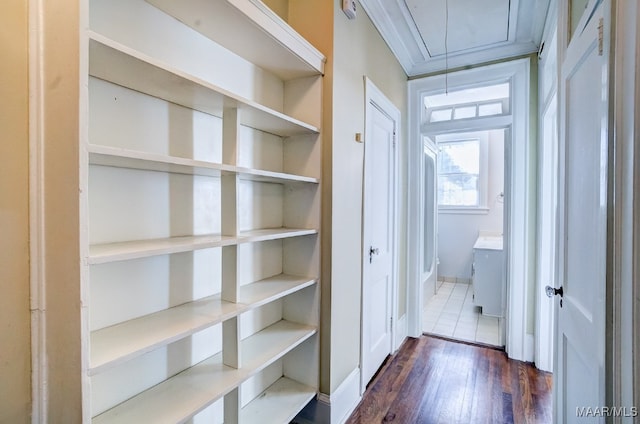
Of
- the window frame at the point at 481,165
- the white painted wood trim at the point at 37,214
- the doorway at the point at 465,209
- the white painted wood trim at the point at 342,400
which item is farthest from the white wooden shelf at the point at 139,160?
the window frame at the point at 481,165

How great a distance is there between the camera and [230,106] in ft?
4.14

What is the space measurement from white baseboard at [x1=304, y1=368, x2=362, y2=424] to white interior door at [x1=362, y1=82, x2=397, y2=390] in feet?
0.56

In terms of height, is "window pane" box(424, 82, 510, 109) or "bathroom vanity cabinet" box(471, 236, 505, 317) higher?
"window pane" box(424, 82, 510, 109)

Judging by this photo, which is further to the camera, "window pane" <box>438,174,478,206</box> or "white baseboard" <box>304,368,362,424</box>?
"window pane" <box>438,174,478,206</box>

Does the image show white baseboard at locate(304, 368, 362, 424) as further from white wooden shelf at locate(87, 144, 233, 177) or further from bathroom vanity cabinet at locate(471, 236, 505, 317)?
bathroom vanity cabinet at locate(471, 236, 505, 317)

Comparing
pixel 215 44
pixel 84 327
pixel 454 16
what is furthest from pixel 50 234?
pixel 454 16

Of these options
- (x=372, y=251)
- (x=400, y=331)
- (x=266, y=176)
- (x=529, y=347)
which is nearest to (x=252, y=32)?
(x=266, y=176)

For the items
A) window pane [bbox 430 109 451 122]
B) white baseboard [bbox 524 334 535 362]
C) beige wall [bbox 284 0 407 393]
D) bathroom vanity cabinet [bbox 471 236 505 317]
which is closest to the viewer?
beige wall [bbox 284 0 407 393]

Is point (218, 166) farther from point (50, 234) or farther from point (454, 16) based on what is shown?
point (454, 16)

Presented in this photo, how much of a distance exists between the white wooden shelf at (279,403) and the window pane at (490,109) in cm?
284

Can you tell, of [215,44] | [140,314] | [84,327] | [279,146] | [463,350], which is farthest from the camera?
[463,350]

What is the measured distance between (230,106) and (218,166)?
304 millimetres

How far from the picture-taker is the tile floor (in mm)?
3135

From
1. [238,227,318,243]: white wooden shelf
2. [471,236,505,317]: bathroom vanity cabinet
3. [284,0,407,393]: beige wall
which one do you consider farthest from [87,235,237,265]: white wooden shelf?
[471,236,505,317]: bathroom vanity cabinet
